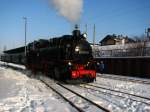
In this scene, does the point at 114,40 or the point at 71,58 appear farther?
the point at 114,40

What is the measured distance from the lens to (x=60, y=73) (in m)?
20.0

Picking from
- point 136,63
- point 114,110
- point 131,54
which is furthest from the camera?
point 131,54

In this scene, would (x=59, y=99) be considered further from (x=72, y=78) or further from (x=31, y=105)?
(x=72, y=78)

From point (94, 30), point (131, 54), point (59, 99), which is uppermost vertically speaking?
point (94, 30)

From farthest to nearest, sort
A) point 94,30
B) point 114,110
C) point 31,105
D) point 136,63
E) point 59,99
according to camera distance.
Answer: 1. point 94,30
2. point 136,63
3. point 59,99
4. point 31,105
5. point 114,110

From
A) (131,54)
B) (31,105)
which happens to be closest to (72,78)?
(31,105)

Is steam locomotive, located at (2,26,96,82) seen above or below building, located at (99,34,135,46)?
below

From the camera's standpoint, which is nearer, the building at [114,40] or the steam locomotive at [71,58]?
the steam locomotive at [71,58]

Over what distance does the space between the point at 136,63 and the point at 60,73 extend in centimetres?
1129

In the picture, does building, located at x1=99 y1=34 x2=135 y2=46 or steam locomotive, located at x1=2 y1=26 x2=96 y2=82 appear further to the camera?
building, located at x1=99 y1=34 x2=135 y2=46

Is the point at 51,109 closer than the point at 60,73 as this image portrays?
Yes

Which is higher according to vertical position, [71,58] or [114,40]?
[114,40]

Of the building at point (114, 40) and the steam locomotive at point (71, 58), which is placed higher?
the building at point (114, 40)

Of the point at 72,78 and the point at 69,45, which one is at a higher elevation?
the point at 69,45
